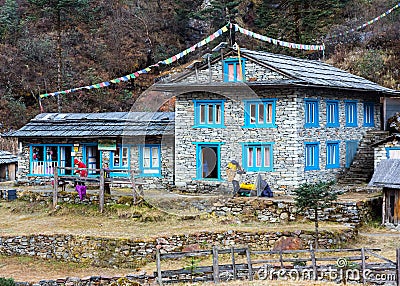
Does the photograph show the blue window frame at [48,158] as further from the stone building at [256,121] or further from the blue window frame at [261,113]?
the blue window frame at [261,113]

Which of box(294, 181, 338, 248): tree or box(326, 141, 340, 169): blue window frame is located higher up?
box(326, 141, 340, 169): blue window frame

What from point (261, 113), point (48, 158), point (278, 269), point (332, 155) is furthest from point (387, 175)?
point (48, 158)

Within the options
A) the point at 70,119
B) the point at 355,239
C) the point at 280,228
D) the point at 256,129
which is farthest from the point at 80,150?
the point at 355,239

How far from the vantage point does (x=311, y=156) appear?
28172mm

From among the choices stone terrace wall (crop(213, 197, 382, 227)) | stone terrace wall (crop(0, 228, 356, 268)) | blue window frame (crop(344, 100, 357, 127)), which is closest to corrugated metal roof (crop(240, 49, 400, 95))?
blue window frame (crop(344, 100, 357, 127))

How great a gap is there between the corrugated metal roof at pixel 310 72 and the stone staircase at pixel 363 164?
2480 millimetres

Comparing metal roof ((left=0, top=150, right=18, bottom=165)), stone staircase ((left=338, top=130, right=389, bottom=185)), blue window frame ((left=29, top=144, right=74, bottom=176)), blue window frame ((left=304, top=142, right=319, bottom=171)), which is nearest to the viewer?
blue window frame ((left=304, top=142, right=319, bottom=171))

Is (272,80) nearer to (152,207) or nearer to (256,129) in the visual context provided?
(256,129)

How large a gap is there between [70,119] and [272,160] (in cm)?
1164

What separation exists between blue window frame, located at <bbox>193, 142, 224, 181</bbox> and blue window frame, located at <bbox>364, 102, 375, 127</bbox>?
9460mm

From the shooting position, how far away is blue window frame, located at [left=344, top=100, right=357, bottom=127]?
3120 centimetres

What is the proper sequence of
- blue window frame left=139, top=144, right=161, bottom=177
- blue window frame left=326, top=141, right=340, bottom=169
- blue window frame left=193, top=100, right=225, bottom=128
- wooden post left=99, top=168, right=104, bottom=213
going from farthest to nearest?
blue window frame left=139, top=144, right=161, bottom=177 < blue window frame left=326, top=141, right=340, bottom=169 < blue window frame left=193, top=100, right=225, bottom=128 < wooden post left=99, top=168, right=104, bottom=213

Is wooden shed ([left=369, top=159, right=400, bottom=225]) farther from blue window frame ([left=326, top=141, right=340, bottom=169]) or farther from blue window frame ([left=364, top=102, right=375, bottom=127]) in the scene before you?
blue window frame ([left=364, top=102, right=375, bottom=127])

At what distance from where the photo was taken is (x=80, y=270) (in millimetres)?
22359
